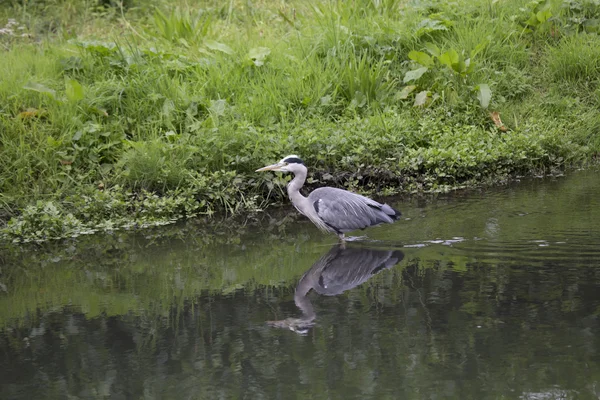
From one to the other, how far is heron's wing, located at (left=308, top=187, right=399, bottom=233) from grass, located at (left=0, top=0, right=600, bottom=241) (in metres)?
1.54

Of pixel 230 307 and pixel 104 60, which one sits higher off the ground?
pixel 104 60

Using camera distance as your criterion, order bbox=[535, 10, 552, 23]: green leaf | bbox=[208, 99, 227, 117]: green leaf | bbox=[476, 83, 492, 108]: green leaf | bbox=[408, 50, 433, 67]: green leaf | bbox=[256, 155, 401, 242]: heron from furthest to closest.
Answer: bbox=[535, 10, 552, 23]: green leaf
bbox=[408, 50, 433, 67]: green leaf
bbox=[476, 83, 492, 108]: green leaf
bbox=[208, 99, 227, 117]: green leaf
bbox=[256, 155, 401, 242]: heron

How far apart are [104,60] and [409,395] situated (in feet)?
23.3

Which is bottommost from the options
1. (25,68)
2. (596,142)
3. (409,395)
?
(409,395)

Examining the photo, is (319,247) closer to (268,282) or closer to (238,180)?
(268,282)

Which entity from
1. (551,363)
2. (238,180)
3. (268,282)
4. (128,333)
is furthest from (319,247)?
(551,363)

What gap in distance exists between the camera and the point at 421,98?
A: 1003 cm

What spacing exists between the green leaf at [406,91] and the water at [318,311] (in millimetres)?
2445

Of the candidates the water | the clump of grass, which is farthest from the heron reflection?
the clump of grass

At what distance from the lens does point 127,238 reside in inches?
303

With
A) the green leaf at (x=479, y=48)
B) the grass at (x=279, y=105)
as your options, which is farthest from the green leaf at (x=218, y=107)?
the green leaf at (x=479, y=48)

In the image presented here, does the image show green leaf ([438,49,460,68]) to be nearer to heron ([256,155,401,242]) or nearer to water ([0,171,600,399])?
water ([0,171,600,399])

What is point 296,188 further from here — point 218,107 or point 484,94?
point 484,94

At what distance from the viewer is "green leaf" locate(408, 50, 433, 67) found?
33.4ft
